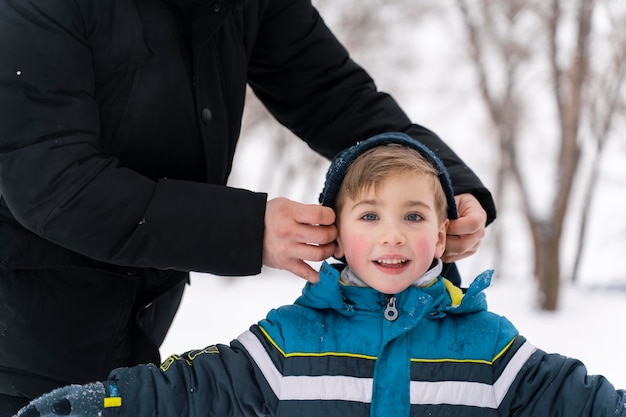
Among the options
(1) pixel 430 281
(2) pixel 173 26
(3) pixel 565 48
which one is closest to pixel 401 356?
(1) pixel 430 281

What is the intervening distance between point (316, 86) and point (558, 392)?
1.06 metres

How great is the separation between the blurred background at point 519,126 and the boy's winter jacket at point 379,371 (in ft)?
11.0

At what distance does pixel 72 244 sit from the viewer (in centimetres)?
153

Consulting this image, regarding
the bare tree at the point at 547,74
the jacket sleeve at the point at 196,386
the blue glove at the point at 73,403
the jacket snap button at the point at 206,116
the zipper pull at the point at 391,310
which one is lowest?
the blue glove at the point at 73,403

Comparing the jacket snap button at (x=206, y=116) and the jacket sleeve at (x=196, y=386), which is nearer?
the jacket sleeve at (x=196, y=386)

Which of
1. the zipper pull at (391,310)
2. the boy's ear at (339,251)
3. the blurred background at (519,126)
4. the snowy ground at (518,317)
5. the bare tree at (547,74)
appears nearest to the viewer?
the zipper pull at (391,310)

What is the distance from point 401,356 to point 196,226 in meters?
0.53

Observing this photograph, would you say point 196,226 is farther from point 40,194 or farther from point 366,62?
point 366,62

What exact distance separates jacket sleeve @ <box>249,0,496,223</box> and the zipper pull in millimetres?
521

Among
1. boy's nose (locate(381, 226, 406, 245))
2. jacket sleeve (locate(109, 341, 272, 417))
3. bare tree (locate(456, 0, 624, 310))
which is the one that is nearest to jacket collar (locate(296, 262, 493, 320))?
boy's nose (locate(381, 226, 406, 245))

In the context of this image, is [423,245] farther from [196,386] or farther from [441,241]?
[196,386]

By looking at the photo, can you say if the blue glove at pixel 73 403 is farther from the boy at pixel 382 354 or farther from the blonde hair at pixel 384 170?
the blonde hair at pixel 384 170

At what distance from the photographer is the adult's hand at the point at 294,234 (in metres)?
1.57

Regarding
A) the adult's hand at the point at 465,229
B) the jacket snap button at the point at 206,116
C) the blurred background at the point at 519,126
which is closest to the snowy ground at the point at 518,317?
the blurred background at the point at 519,126
